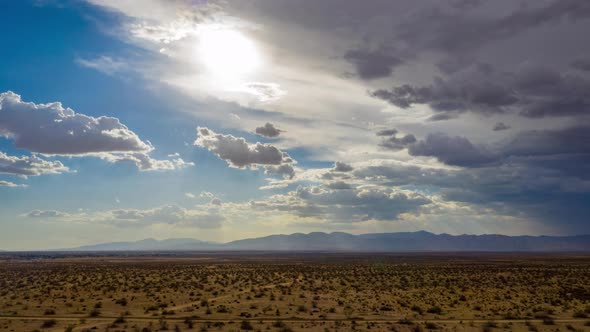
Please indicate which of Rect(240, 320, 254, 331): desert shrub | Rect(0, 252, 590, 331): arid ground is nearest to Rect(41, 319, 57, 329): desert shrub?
Rect(0, 252, 590, 331): arid ground

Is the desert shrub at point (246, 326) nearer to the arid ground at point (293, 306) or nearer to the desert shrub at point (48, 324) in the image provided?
the arid ground at point (293, 306)

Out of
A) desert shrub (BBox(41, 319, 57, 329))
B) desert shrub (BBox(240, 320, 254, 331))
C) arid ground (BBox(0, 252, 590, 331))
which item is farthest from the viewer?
arid ground (BBox(0, 252, 590, 331))

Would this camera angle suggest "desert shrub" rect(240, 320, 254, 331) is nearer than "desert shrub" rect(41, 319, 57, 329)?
Yes

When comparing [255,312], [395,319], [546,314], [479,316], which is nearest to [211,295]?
[255,312]

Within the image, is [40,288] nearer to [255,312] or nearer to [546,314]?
[255,312]

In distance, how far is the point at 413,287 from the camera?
Result: 50031mm

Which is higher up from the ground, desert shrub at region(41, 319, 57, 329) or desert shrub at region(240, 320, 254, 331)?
desert shrub at region(41, 319, 57, 329)

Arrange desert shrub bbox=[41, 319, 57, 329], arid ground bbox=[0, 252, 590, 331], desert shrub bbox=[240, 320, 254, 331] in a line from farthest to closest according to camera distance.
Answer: arid ground bbox=[0, 252, 590, 331], desert shrub bbox=[41, 319, 57, 329], desert shrub bbox=[240, 320, 254, 331]

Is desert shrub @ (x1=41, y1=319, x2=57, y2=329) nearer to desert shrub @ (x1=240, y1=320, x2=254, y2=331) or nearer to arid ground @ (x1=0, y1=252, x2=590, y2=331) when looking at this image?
arid ground @ (x1=0, y1=252, x2=590, y2=331)

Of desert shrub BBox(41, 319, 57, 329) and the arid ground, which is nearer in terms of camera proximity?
desert shrub BBox(41, 319, 57, 329)

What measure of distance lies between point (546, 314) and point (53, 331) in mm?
33598

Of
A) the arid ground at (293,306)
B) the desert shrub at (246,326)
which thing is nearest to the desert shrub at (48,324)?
the arid ground at (293,306)

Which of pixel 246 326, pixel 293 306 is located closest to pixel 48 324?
pixel 246 326

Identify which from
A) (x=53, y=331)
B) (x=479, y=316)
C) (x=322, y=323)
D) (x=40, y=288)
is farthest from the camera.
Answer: (x=40, y=288)
